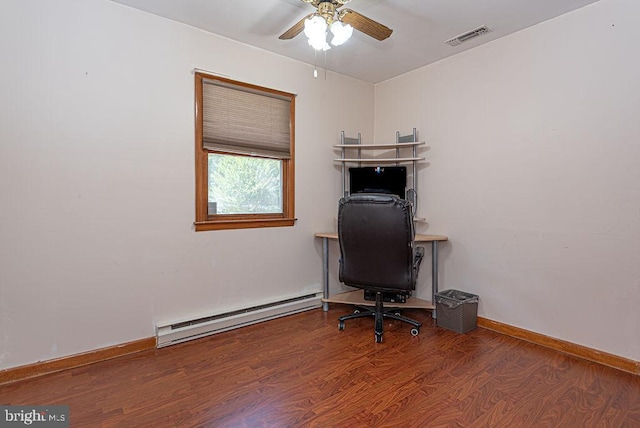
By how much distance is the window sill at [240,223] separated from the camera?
286 cm

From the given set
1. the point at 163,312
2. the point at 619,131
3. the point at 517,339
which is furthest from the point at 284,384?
the point at 619,131

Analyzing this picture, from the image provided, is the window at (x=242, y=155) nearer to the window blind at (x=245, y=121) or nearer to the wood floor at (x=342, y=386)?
the window blind at (x=245, y=121)

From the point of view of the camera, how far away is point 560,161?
2578 mm

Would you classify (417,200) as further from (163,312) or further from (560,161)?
(163,312)

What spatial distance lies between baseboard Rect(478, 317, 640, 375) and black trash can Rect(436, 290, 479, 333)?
18 centimetres

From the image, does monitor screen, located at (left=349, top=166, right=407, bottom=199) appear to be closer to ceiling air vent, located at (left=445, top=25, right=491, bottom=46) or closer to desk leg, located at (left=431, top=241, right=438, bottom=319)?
desk leg, located at (left=431, top=241, right=438, bottom=319)

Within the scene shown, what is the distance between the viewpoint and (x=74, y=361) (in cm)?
230

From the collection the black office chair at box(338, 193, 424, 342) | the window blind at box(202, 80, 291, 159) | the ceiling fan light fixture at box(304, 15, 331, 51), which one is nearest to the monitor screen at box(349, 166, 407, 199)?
the window blind at box(202, 80, 291, 159)

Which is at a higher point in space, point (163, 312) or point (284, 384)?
point (163, 312)

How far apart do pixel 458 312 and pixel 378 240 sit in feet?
3.46

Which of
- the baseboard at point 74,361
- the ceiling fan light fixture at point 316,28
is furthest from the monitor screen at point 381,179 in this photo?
the baseboard at point 74,361

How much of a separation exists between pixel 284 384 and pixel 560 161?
266cm

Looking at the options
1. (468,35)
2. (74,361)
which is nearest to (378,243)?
(468,35)

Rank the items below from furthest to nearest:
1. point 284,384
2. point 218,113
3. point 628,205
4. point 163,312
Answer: point 218,113 < point 163,312 < point 628,205 < point 284,384
